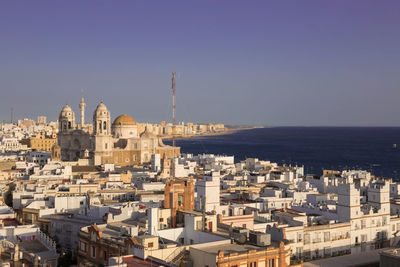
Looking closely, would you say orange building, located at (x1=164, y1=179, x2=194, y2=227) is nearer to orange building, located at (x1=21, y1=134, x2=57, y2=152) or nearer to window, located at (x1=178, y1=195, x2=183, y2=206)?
window, located at (x1=178, y1=195, x2=183, y2=206)

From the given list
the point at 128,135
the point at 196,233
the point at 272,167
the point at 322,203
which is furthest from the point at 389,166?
the point at 196,233

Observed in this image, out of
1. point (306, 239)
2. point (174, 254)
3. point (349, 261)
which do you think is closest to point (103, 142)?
point (306, 239)

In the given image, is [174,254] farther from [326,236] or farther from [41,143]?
[41,143]

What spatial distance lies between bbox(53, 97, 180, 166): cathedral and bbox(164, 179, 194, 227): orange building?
5043cm

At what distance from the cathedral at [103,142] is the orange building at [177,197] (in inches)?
1985

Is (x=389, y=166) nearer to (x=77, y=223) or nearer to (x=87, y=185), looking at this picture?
(x=87, y=185)

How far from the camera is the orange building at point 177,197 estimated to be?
25.5 m

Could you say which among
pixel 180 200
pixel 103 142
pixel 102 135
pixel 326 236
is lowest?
pixel 326 236

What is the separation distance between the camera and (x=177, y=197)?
2600 centimetres

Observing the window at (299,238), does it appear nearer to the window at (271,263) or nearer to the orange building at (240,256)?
the orange building at (240,256)

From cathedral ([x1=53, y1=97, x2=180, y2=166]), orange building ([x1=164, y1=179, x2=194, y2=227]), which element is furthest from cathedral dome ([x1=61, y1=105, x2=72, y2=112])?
orange building ([x1=164, y1=179, x2=194, y2=227])

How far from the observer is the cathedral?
3054 inches

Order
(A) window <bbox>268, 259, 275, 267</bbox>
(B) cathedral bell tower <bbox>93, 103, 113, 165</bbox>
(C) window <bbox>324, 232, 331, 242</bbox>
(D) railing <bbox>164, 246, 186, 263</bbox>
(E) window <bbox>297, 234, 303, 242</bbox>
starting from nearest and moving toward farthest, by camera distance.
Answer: (A) window <bbox>268, 259, 275, 267</bbox>
(D) railing <bbox>164, 246, 186, 263</bbox>
(E) window <bbox>297, 234, 303, 242</bbox>
(C) window <bbox>324, 232, 331, 242</bbox>
(B) cathedral bell tower <bbox>93, 103, 113, 165</bbox>

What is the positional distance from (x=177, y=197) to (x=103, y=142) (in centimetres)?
5291
